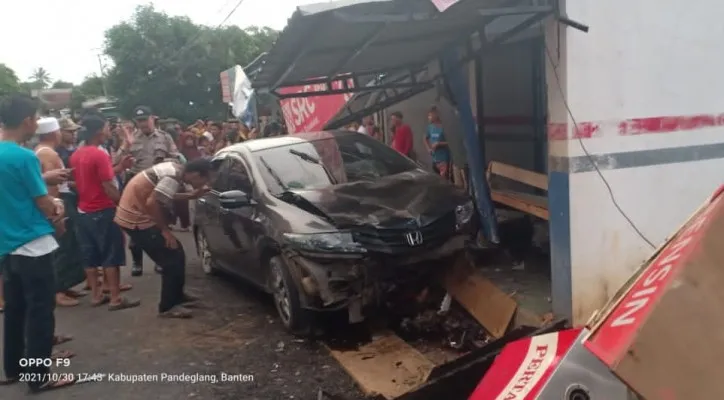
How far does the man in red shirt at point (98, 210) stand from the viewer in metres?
6.46

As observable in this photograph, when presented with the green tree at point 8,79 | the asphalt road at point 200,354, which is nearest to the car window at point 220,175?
the asphalt road at point 200,354

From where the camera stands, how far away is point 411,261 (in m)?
5.38

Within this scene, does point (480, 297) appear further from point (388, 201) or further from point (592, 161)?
point (592, 161)

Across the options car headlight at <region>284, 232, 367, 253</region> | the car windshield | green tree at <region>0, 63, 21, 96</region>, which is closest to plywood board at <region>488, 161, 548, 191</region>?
the car windshield

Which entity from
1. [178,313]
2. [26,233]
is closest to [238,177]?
[178,313]

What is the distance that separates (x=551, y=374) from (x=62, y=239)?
630 centimetres

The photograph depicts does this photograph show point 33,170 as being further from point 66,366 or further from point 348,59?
point 348,59

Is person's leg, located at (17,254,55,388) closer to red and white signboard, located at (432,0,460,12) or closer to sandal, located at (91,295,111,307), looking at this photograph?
sandal, located at (91,295,111,307)

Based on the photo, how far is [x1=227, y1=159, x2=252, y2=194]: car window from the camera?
6.42 m

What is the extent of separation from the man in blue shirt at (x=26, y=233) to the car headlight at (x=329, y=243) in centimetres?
185

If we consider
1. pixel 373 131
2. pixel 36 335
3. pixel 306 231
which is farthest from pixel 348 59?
pixel 373 131

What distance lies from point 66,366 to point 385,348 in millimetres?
2634

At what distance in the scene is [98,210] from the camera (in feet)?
22.0

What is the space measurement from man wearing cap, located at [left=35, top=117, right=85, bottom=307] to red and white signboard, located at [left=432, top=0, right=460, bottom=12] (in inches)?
158
